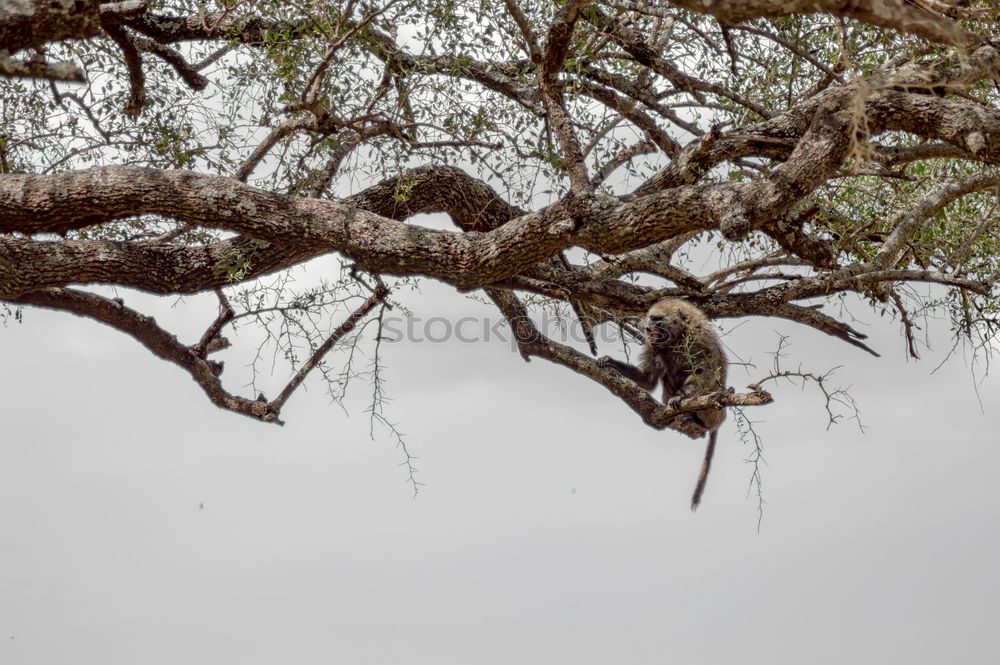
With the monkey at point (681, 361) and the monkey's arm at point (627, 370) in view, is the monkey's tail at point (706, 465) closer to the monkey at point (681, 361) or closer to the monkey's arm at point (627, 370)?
the monkey at point (681, 361)

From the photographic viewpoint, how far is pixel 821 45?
254 inches

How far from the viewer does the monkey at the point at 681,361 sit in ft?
21.8

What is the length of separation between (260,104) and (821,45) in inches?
152

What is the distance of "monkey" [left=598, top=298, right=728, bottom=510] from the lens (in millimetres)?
6633

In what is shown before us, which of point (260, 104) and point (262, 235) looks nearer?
point (262, 235)

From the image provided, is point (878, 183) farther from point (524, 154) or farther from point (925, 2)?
point (925, 2)

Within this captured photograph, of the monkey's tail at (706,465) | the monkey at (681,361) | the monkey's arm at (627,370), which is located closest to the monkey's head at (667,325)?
the monkey at (681,361)

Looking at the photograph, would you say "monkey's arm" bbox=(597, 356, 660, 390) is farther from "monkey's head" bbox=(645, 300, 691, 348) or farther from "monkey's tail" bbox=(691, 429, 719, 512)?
"monkey's tail" bbox=(691, 429, 719, 512)

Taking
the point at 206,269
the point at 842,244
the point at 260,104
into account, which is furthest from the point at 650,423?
the point at 260,104

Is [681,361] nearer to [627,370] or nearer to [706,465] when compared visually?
[627,370]

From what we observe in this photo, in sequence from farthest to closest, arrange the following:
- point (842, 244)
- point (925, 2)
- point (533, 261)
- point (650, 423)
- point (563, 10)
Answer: point (650, 423)
point (842, 244)
point (533, 261)
point (563, 10)
point (925, 2)

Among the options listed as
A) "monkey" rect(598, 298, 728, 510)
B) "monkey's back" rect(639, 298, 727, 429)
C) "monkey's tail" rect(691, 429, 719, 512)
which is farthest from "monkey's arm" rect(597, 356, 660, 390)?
"monkey's tail" rect(691, 429, 719, 512)

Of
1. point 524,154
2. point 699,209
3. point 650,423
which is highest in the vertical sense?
point 524,154

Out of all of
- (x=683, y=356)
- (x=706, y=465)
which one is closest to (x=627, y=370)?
(x=683, y=356)
